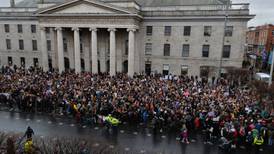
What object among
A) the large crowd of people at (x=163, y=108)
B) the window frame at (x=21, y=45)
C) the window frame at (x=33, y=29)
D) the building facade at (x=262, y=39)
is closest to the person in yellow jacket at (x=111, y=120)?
the large crowd of people at (x=163, y=108)

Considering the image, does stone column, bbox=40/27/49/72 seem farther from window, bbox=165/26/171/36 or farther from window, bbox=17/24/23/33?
window, bbox=165/26/171/36

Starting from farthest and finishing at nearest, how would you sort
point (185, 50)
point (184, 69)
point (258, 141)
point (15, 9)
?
point (15, 9) → point (184, 69) → point (185, 50) → point (258, 141)

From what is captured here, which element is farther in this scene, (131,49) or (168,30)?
(168,30)

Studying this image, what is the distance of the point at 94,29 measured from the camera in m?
35.1

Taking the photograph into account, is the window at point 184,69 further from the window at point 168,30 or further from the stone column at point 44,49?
the stone column at point 44,49

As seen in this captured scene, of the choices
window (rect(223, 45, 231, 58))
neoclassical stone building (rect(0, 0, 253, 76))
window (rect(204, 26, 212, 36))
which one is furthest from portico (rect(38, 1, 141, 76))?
window (rect(223, 45, 231, 58))

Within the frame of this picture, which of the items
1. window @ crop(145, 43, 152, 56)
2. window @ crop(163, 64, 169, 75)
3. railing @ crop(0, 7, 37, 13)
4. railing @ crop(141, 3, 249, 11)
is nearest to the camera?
railing @ crop(141, 3, 249, 11)

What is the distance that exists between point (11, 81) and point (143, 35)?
21.3 metres

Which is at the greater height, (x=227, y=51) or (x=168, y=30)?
(x=168, y=30)

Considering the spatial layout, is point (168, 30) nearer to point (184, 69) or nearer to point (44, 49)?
point (184, 69)

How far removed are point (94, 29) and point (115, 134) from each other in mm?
23056

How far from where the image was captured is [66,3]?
34406 millimetres

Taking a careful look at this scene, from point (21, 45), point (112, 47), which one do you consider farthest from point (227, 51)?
point (21, 45)

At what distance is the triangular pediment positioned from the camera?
33428 millimetres
